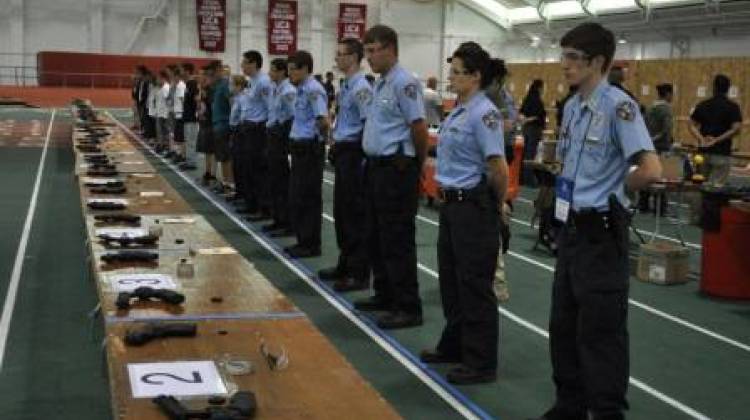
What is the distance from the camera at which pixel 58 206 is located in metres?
11.5

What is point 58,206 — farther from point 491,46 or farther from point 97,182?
point 491,46

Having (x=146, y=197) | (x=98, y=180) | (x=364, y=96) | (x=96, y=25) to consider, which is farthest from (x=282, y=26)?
(x=364, y=96)

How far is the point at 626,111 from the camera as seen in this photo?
3.70 meters

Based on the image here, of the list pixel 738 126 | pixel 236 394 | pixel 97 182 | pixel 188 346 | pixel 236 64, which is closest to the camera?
pixel 236 394

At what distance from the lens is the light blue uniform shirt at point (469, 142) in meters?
4.82

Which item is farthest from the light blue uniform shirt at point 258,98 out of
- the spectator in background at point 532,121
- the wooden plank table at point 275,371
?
the wooden plank table at point 275,371

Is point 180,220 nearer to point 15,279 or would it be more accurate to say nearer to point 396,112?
point 15,279

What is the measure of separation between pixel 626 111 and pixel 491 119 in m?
1.20

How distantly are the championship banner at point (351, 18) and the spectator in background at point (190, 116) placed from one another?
2135 centimetres

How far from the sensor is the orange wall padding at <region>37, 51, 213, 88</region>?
32625 millimetres

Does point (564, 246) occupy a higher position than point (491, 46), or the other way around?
point (491, 46)

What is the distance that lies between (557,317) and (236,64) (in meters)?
34.7

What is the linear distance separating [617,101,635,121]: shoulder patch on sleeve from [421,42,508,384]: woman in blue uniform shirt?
1.14 meters

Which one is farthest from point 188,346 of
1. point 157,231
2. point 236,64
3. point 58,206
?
point 236,64
